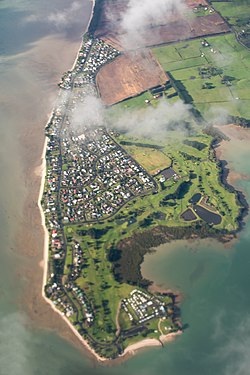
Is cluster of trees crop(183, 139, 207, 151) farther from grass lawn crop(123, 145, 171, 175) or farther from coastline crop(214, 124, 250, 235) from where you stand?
grass lawn crop(123, 145, 171, 175)

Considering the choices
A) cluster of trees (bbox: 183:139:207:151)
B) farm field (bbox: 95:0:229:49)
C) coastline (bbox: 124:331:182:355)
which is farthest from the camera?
farm field (bbox: 95:0:229:49)

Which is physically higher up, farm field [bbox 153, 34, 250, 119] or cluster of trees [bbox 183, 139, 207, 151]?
farm field [bbox 153, 34, 250, 119]

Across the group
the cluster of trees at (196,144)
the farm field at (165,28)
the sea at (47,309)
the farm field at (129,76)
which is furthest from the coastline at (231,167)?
the farm field at (165,28)

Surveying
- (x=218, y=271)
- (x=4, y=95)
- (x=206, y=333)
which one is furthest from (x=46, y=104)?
(x=206, y=333)

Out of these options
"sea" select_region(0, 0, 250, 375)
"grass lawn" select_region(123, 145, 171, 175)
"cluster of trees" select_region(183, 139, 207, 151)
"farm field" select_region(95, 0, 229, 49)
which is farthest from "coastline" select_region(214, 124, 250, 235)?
"farm field" select_region(95, 0, 229, 49)

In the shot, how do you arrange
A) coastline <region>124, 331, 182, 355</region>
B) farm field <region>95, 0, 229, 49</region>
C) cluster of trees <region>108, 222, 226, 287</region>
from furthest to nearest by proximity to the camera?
1. farm field <region>95, 0, 229, 49</region>
2. cluster of trees <region>108, 222, 226, 287</region>
3. coastline <region>124, 331, 182, 355</region>

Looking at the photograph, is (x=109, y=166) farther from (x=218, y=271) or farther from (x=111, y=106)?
(x=218, y=271)
